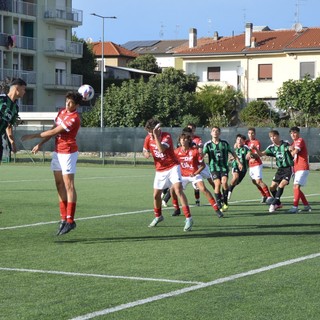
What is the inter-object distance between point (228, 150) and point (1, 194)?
6654 millimetres

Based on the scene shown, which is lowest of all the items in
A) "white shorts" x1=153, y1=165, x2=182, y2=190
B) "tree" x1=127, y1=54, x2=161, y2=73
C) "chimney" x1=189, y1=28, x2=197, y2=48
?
"white shorts" x1=153, y1=165, x2=182, y2=190

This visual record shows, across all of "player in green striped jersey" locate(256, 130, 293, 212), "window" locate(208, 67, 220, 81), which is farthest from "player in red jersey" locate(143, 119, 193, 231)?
"window" locate(208, 67, 220, 81)

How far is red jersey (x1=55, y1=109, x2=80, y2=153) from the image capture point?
13.1m

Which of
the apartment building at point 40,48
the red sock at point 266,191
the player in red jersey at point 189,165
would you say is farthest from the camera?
the apartment building at point 40,48

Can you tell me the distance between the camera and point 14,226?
14.6 metres

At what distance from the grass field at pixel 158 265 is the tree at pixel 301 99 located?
52.0 m

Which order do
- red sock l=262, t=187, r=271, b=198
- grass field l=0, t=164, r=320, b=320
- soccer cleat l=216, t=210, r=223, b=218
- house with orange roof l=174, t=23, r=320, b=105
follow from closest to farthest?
grass field l=0, t=164, r=320, b=320, soccer cleat l=216, t=210, r=223, b=218, red sock l=262, t=187, r=271, b=198, house with orange roof l=174, t=23, r=320, b=105

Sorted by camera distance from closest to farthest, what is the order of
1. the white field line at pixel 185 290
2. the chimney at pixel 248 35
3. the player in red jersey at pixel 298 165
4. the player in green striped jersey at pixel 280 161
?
the white field line at pixel 185 290 < the player in red jersey at pixel 298 165 < the player in green striped jersey at pixel 280 161 < the chimney at pixel 248 35

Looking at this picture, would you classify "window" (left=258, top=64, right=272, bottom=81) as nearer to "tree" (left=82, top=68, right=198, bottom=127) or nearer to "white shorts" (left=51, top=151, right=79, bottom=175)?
"tree" (left=82, top=68, right=198, bottom=127)

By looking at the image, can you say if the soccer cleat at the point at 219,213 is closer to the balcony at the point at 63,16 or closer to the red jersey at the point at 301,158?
the red jersey at the point at 301,158

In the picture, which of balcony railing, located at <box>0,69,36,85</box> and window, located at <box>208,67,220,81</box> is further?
window, located at <box>208,67,220,81</box>

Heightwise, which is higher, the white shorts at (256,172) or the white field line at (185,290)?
the white shorts at (256,172)

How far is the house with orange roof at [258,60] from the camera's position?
253 ft

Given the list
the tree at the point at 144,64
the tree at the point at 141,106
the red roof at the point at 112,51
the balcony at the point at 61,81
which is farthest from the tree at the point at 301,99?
the red roof at the point at 112,51
